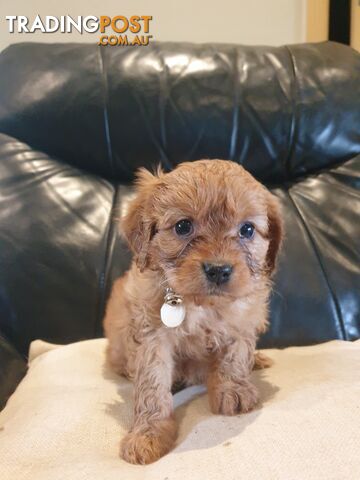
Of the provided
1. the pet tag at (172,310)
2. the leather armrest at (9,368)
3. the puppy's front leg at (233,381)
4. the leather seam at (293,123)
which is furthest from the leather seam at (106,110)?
the puppy's front leg at (233,381)

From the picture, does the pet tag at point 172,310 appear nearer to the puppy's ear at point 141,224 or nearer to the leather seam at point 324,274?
the puppy's ear at point 141,224

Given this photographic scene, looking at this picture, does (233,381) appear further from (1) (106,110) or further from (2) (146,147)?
(1) (106,110)

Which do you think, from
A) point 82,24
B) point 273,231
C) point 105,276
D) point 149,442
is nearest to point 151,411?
point 149,442

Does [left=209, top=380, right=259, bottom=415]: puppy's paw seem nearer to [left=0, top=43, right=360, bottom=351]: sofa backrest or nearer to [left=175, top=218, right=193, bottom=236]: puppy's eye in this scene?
[left=175, top=218, right=193, bottom=236]: puppy's eye

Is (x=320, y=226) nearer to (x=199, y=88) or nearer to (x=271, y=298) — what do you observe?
(x=271, y=298)

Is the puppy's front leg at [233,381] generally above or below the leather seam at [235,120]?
below

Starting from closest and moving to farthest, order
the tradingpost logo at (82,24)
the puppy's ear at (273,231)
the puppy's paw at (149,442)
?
the puppy's paw at (149,442), the puppy's ear at (273,231), the tradingpost logo at (82,24)

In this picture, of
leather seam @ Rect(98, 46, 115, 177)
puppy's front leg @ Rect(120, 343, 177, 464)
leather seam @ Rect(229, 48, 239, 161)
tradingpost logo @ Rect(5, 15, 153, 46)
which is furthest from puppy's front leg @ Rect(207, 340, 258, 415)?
tradingpost logo @ Rect(5, 15, 153, 46)
